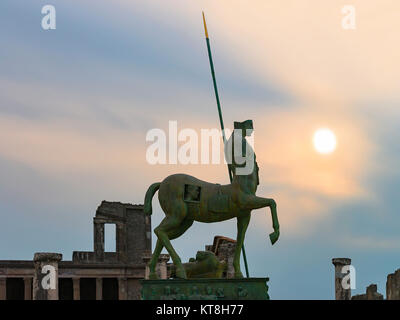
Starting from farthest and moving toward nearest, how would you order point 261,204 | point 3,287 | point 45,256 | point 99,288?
1. point 99,288
2. point 3,287
3. point 45,256
4. point 261,204

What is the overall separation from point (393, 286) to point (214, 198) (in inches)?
370

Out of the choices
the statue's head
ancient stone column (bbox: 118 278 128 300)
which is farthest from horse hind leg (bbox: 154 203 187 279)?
ancient stone column (bbox: 118 278 128 300)

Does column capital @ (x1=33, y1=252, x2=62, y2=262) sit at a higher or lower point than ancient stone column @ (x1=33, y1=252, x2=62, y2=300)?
higher

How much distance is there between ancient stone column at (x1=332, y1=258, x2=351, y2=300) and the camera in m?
22.1

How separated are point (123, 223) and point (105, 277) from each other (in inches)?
118

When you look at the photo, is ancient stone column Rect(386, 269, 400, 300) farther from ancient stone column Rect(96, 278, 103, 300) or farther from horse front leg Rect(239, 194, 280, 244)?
ancient stone column Rect(96, 278, 103, 300)

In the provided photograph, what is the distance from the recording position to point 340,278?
22.4m

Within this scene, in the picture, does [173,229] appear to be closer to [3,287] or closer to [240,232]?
[240,232]

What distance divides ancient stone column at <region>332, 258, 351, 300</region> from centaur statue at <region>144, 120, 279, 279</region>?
41.0 feet

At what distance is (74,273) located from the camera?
3741cm

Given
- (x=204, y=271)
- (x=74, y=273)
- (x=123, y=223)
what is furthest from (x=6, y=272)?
(x=204, y=271)

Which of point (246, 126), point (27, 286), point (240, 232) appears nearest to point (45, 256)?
point (240, 232)

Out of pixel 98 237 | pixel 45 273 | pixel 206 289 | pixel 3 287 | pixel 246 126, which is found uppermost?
pixel 98 237
